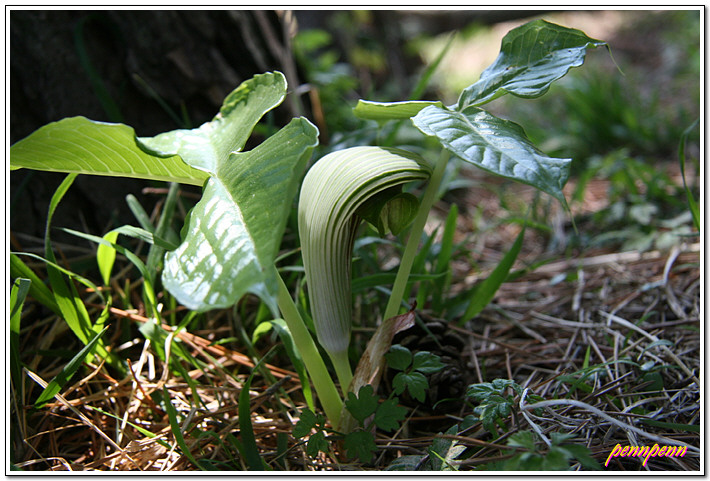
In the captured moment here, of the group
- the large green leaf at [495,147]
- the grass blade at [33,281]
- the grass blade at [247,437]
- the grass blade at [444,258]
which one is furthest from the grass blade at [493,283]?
the grass blade at [33,281]

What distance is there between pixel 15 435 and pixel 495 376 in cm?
94

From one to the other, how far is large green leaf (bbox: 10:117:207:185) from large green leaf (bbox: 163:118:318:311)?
0.28ft

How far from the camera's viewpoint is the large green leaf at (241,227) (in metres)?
0.57

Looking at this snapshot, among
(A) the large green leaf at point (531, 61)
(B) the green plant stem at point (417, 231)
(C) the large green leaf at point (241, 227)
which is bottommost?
(B) the green plant stem at point (417, 231)

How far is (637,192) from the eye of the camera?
5.90ft

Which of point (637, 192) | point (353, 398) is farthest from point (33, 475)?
point (637, 192)

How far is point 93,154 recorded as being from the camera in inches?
30.9

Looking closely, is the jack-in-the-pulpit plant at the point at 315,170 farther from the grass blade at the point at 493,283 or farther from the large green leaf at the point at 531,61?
the grass blade at the point at 493,283

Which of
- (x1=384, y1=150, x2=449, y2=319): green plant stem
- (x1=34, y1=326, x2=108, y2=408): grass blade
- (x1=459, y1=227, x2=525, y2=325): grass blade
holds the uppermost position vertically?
(x1=384, y1=150, x2=449, y2=319): green plant stem

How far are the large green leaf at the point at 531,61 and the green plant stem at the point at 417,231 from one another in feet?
0.34

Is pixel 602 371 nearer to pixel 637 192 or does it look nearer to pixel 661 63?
pixel 637 192

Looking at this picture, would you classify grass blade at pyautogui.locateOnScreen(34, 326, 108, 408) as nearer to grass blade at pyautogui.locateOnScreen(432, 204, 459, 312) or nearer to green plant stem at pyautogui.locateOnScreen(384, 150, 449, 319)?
green plant stem at pyautogui.locateOnScreen(384, 150, 449, 319)

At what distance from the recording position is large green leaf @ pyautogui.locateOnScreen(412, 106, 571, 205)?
615 millimetres

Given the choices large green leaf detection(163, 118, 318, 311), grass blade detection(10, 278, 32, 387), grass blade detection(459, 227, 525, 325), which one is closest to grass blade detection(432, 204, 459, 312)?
grass blade detection(459, 227, 525, 325)
